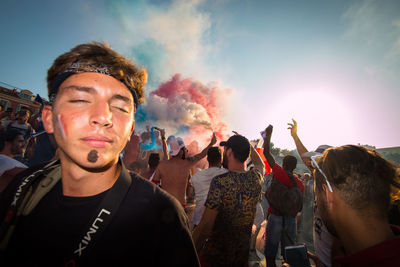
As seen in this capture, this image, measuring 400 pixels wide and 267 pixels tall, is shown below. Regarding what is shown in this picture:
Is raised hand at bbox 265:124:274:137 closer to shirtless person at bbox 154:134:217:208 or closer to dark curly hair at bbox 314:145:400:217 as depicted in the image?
shirtless person at bbox 154:134:217:208

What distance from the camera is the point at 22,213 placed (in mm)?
1214

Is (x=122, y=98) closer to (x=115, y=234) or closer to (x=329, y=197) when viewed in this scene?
(x=115, y=234)

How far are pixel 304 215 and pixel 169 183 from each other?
758 cm

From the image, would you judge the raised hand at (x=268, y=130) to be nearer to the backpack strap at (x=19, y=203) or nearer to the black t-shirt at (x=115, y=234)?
the black t-shirt at (x=115, y=234)

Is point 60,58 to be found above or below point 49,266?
above

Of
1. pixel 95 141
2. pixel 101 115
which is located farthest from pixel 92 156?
pixel 101 115

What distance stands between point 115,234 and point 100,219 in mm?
139

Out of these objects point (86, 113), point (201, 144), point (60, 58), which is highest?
point (201, 144)

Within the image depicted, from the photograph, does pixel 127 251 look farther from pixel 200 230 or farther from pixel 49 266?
pixel 200 230

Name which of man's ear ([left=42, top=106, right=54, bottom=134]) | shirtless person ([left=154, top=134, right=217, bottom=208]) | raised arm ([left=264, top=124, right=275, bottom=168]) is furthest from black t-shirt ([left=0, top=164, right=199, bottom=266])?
raised arm ([left=264, top=124, right=275, bottom=168])

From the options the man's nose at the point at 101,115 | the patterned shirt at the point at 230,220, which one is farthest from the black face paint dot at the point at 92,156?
the patterned shirt at the point at 230,220

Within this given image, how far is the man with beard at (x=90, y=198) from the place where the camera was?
1.04 m

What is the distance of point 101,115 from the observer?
1194 millimetres

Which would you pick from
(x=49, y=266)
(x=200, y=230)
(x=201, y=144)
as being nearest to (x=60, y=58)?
(x=49, y=266)
